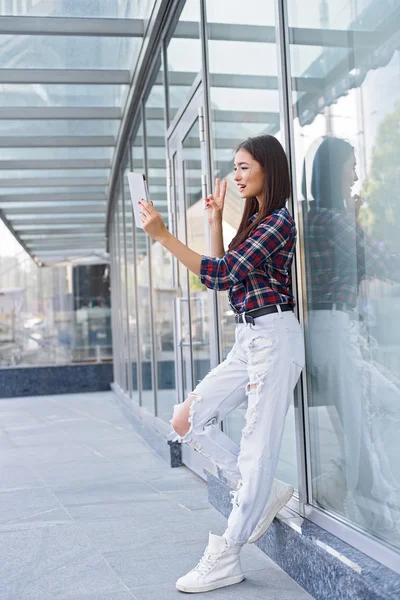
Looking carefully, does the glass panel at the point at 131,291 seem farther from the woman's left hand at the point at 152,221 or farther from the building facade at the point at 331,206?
the woman's left hand at the point at 152,221

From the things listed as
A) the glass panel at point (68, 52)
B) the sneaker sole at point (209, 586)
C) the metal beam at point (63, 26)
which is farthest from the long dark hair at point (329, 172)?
the glass panel at point (68, 52)

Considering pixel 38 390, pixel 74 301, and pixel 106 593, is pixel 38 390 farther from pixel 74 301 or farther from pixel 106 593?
pixel 106 593

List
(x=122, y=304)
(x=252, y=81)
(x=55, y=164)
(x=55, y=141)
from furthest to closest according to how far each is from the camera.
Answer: (x=122, y=304) → (x=55, y=164) → (x=55, y=141) → (x=252, y=81)

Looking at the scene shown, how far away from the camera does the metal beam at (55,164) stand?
9.75 metres

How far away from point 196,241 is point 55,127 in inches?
170

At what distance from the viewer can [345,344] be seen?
2604mm

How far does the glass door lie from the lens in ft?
15.5

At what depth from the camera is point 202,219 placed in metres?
4.77

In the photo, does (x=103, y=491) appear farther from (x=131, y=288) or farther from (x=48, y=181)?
(x=48, y=181)

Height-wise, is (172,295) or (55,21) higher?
(55,21)

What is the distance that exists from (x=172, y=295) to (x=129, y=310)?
12.2 ft

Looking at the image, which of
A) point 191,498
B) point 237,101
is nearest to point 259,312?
point 237,101

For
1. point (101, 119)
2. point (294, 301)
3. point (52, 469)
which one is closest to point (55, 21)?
point (101, 119)

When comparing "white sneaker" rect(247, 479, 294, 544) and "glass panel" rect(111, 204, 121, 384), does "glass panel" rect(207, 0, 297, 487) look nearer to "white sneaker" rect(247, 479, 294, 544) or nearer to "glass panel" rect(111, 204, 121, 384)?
"white sneaker" rect(247, 479, 294, 544)
